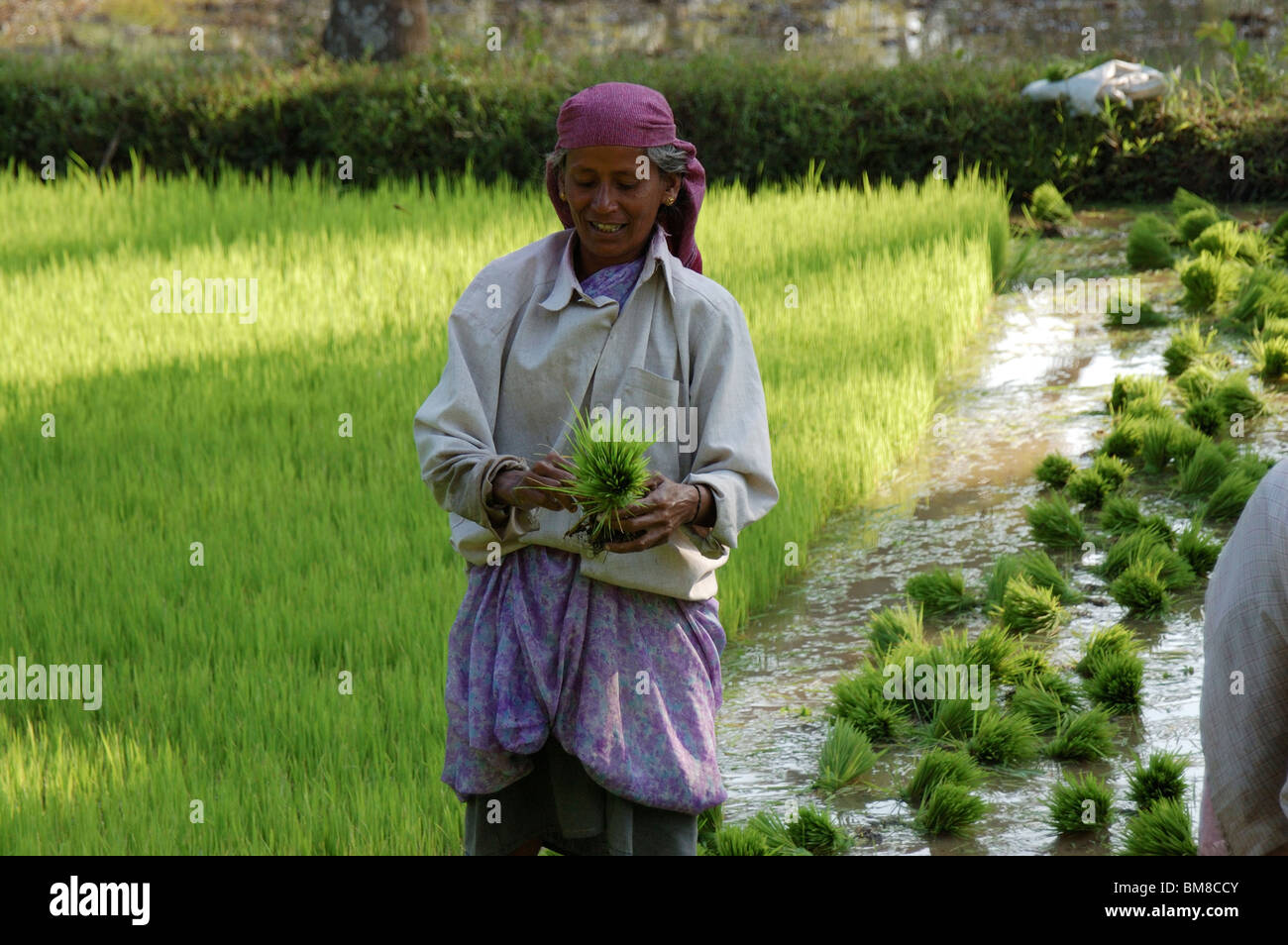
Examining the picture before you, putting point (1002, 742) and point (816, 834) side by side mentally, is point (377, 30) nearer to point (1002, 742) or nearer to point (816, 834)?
point (1002, 742)

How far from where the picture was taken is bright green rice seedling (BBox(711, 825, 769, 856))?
10.5 ft

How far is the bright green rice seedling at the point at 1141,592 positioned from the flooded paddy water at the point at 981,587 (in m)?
0.04

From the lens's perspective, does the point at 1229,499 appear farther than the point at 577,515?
Yes

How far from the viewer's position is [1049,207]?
925 cm

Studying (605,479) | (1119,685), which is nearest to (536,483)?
(605,479)

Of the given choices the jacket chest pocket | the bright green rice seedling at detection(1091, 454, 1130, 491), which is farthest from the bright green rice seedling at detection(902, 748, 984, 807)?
the bright green rice seedling at detection(1091, 454, 1130, 491)

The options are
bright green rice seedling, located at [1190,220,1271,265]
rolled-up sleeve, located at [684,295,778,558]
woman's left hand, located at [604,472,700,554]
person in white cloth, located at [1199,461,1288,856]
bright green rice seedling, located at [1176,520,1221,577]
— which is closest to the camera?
person in white cloth, located at [1199,461,1288,856]

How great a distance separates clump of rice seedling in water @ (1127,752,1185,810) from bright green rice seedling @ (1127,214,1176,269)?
215 inches

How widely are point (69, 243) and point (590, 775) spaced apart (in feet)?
22.8

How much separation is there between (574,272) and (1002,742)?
1.73 meters

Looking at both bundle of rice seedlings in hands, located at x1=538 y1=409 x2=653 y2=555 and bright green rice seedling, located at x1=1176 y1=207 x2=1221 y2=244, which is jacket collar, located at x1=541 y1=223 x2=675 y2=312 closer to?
bundle of rice seedlings in hands, located at x1=538 y1=409 x2=653 y2=555

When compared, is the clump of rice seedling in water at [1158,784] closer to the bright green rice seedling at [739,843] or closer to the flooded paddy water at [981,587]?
the flooded paddy water at [981,587]

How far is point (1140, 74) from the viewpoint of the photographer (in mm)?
9617

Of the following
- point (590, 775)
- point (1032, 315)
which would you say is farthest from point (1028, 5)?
point (590, 775)
